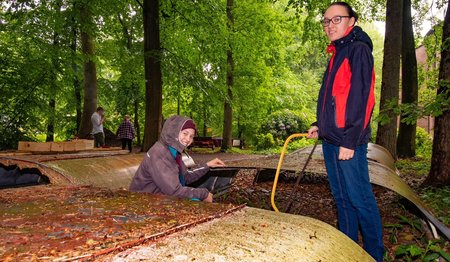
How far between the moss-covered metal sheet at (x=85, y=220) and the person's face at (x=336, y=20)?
1.89 meters

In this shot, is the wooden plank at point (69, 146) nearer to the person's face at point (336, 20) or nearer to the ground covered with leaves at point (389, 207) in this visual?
the ground covered with leaves at point (389, 207)

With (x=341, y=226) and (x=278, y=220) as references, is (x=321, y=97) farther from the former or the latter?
(x=278, y=220)

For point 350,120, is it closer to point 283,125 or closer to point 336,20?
Result: point 336,20

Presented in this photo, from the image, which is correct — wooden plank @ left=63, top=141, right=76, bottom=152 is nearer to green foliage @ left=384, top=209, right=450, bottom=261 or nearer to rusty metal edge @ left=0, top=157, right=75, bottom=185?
rusty metal edge @ left=0, top=157, right=75, bottom=185

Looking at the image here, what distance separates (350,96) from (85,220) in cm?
215

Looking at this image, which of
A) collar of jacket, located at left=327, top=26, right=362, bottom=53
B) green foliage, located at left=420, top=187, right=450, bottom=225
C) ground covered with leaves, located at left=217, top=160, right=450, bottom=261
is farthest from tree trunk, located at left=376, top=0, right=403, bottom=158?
collar of jacket, located at left=327, top=26, right=362, bottom=53

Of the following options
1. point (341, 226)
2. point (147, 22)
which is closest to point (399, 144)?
point (147, 22)

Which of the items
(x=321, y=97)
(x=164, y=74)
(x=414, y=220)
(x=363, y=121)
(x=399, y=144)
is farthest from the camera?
(x=399, y=144)

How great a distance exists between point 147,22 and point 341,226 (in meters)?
8.82

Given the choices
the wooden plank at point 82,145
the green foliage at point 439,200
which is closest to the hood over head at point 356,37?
the green foliage at point 439,200

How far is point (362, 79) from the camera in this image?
2.73 meters

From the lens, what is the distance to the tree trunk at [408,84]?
1230 centimetres

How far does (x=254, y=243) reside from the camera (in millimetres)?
1409

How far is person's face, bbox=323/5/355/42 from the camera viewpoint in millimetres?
2916
